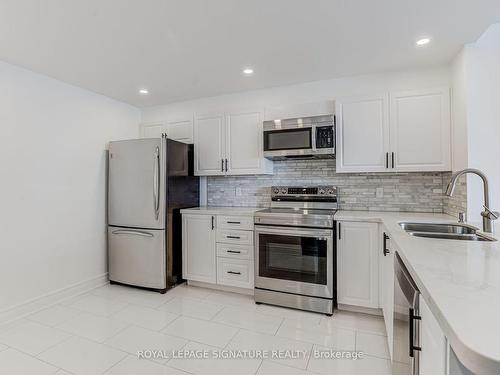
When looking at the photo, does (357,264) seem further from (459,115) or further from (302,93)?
(302,93)

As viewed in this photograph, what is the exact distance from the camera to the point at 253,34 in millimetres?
2105

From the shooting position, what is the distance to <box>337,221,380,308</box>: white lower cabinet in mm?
2480

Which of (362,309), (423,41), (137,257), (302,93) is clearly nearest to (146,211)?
(137,257)

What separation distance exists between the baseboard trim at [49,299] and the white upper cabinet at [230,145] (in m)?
1.77

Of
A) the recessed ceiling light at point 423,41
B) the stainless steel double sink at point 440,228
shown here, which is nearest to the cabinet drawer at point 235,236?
the stainless steel double sink at point 440,228

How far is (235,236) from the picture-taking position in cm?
304

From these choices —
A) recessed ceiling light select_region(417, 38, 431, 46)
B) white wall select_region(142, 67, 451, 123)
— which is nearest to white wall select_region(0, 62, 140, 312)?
white wall select_region(142, 67, 451, 123)

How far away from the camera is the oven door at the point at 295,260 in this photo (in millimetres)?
2578

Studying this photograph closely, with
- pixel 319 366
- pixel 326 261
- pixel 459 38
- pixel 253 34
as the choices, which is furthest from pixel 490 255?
pixel 253 34

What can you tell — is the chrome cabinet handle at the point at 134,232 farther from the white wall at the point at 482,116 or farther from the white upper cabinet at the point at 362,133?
the white wall at the point at 482,116

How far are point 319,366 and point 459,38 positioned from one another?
265cm

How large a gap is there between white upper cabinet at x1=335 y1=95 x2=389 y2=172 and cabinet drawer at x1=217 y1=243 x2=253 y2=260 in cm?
129

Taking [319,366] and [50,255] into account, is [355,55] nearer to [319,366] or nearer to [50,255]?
[319,366]

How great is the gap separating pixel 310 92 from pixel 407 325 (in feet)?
8.37
